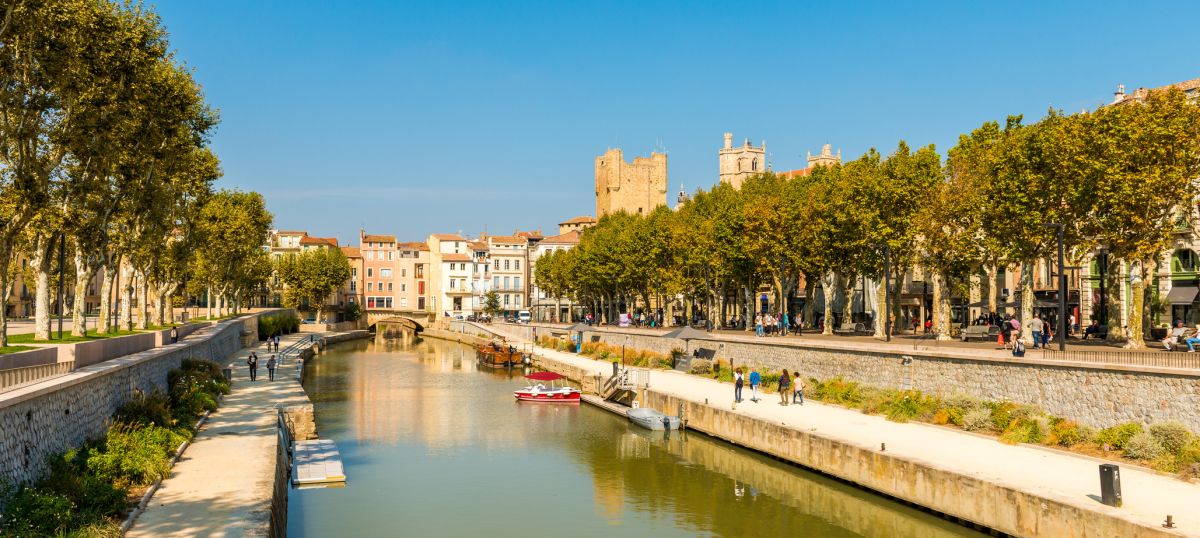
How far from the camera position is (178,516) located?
17906mm

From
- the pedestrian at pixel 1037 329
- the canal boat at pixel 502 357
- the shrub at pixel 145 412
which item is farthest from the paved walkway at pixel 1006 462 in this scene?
the canal boat at pixel 502 357

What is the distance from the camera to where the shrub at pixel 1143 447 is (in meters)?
22.8

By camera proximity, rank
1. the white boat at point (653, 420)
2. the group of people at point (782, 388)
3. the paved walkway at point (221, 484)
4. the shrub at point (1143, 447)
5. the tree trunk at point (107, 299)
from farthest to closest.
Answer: the tree trunk at point (107, 299) → the white boat at point (653, 420) → the group of people at point (782, 388) → the shrub at point (1143, 447) → the paved walkway at point (221, 484)

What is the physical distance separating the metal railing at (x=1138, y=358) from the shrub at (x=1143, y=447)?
2495mm

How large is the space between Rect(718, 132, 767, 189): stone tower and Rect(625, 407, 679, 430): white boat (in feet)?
413

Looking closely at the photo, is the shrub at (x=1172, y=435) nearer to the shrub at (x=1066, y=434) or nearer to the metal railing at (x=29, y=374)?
the shrub at (x=1066, y=434)

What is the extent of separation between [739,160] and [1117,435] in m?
144

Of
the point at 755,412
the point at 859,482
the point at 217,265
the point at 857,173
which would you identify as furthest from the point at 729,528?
the point at 217,265

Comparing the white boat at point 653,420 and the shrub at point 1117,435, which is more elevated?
the shrub at point 1117,435

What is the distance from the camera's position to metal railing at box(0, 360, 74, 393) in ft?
59.4

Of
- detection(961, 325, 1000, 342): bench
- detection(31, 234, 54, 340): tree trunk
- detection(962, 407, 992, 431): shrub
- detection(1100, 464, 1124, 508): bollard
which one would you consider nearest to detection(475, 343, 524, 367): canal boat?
detection(961, 325, 1000, 342): bench

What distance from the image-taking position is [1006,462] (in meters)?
24.0

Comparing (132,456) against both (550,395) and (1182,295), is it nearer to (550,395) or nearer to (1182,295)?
(550,395)

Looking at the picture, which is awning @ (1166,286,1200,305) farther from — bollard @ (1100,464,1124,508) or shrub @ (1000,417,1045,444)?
bollard @ (1100,464,1124,508)
